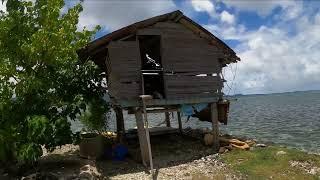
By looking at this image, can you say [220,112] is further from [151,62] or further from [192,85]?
[151,62]

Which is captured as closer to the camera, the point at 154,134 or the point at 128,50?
the point at 128,50

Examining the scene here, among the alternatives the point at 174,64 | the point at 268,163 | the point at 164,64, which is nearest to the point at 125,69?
the point at 164,64

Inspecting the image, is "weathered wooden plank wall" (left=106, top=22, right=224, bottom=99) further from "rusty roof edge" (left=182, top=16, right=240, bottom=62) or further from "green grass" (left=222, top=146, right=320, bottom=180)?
"green grass" (left=222, top=146, right=320, bottom=180)

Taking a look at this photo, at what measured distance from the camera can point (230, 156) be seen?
66.4 ft

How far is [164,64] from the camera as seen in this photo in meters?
20.2

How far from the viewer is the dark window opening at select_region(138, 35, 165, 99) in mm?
22484

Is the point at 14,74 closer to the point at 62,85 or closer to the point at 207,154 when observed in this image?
the point at 62,85

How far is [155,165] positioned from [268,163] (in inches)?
198

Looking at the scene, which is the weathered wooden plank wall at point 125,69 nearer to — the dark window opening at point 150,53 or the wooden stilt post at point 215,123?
the dark window opening at point 150,53

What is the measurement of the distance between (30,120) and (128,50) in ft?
18.6

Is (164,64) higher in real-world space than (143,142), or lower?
higher

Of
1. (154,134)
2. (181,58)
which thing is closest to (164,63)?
(181,58)

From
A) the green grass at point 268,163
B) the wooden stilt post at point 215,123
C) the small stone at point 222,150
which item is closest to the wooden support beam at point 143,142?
the green grass at point 268,163

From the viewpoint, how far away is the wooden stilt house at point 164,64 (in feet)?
62.3
